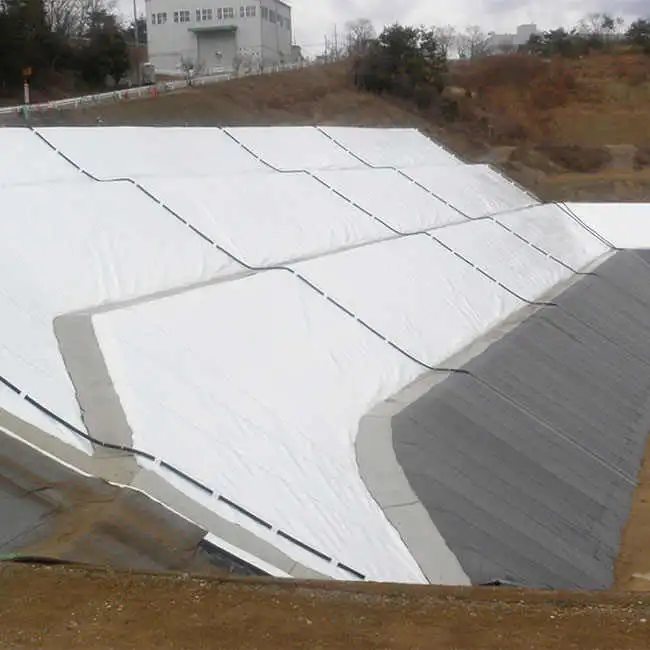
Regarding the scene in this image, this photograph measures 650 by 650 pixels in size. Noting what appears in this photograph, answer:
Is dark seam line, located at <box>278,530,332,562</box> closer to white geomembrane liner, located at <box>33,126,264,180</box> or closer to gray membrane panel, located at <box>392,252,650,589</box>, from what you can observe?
gray membrane panel, located at <box>392,252,650,589</box>

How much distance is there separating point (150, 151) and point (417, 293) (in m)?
6.03

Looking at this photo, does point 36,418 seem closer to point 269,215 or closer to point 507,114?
point 269,215

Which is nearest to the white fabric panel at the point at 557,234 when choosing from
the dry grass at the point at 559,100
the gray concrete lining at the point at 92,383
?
the gray concrete lining at the point at 92,383

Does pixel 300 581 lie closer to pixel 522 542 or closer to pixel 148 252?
pixel 522 542

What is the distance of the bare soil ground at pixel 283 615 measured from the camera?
13.4 ft

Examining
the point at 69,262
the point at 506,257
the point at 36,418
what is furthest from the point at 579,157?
the point at 36,418

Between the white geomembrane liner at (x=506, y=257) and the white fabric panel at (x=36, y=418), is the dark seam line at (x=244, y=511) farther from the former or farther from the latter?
the white geomembrane liner at (x=506, y=257)

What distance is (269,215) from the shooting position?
42.8ft

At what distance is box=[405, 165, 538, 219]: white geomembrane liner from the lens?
62.4 ft

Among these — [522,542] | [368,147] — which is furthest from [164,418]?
[368,147]

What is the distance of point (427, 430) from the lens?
A: 8.52m

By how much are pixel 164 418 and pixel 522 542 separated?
3.31 metres

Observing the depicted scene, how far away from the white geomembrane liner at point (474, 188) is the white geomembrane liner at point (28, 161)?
8.35 m

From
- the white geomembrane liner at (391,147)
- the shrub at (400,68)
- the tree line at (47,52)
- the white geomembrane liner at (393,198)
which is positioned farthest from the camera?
the shrub at (400,68)
